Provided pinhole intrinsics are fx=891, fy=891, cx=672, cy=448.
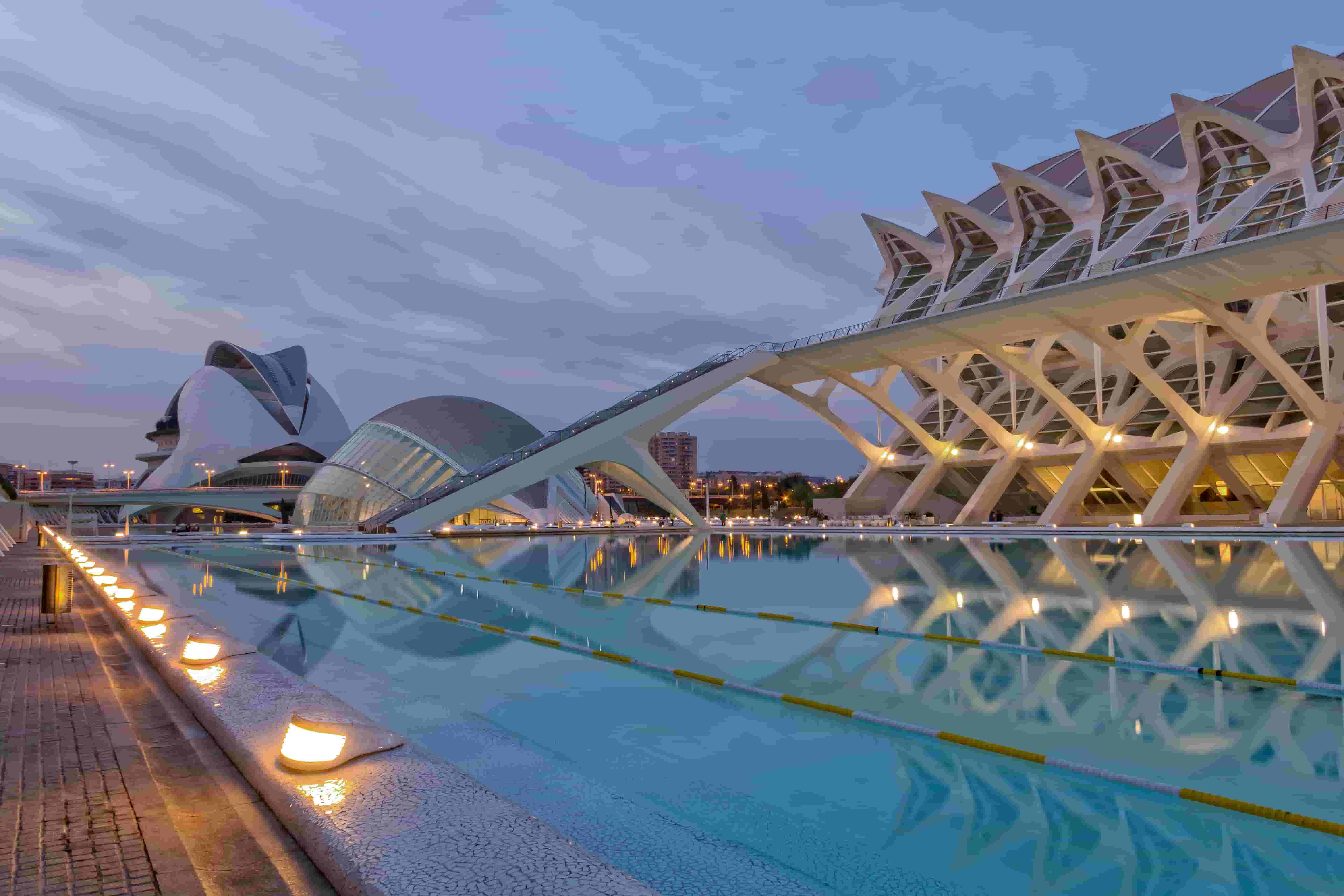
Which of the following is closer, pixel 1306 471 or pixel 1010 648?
pixel 1010 648

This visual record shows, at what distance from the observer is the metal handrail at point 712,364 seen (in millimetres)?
25703

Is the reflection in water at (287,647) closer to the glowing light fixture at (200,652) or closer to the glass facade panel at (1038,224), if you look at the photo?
the glowing light fixture at (200,652)

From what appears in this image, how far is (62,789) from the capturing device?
3219mm

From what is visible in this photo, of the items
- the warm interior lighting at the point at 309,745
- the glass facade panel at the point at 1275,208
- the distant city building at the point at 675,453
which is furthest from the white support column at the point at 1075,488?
the distant city building at the point at 675,453

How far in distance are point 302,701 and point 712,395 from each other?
26.9 m

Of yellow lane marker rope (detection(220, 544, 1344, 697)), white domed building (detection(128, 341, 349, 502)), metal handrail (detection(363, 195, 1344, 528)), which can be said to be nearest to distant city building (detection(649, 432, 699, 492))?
white domed building (detection(128, 341, 349, 502))

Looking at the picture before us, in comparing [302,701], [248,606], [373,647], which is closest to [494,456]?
[248,606]

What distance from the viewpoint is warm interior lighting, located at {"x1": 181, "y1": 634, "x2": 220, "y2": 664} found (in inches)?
200

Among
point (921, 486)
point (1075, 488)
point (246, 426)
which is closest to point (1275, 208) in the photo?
point (1075, 488)

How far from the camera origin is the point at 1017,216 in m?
36.5

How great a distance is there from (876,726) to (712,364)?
26.4 meters

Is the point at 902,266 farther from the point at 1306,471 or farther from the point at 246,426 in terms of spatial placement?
the point at 246,426

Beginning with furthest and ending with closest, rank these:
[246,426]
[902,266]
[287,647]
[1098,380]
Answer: [246,426]
[902,266]
[1098,380]
[287,647]

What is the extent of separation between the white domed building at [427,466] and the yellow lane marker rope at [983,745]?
24.1 m
